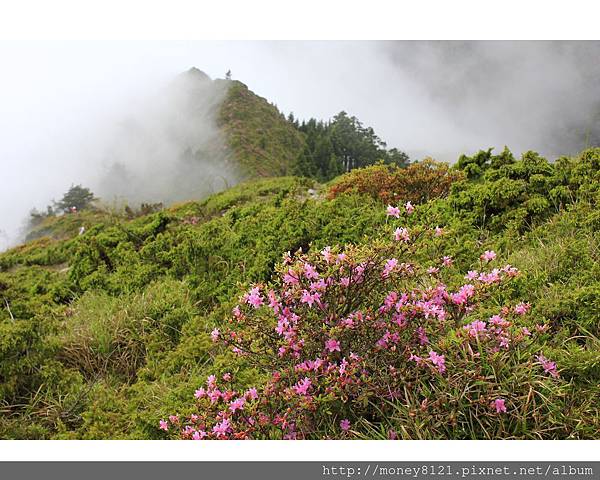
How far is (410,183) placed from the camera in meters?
5.95

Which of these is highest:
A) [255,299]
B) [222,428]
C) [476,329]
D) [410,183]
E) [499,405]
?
[410,183]

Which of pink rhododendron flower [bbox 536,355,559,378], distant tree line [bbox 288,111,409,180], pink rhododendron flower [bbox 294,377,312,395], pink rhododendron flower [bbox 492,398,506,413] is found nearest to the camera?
pink rhododendron flower [bbox 492,398,506,413]

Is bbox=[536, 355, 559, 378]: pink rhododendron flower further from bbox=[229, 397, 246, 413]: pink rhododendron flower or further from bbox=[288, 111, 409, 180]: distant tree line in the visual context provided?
bbox=[288, 111, 409, 180]: distant tree line

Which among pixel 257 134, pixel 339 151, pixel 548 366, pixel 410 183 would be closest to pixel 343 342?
pixel 548 366

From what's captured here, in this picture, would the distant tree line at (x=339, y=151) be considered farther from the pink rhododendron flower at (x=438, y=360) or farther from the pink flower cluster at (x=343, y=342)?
the pink rhododendron flower at (x=438, y=360)

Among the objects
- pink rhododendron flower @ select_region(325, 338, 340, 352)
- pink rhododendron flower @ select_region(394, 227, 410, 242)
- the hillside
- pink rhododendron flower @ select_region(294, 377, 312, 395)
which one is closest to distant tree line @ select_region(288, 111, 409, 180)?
the hillside

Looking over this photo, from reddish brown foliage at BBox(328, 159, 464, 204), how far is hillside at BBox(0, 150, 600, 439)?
0.02 metres

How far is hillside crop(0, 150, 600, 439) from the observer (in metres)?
2.19

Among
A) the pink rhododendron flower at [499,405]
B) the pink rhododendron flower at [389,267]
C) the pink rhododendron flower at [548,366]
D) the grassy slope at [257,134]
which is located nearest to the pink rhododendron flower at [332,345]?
the pink rhododendron flower at [389,267]

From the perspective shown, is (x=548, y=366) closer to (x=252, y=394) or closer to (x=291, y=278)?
(x=291, y=278)

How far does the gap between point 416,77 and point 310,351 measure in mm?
5248

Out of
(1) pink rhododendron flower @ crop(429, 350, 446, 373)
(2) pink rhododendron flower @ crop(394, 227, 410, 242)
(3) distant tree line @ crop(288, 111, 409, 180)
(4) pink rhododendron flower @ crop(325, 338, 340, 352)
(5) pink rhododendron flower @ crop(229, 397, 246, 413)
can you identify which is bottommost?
(5) pink rhododendron flower @ crop(229, 397, 246, 413)

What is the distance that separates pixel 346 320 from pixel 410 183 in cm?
403

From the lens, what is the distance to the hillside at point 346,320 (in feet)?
7.19
